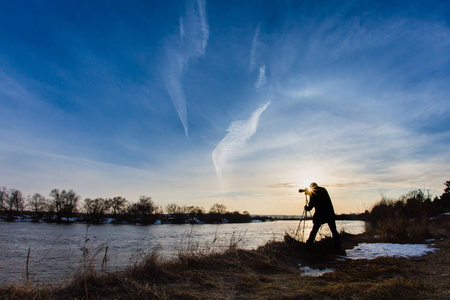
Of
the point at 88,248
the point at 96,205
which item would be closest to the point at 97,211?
the point at 96,205

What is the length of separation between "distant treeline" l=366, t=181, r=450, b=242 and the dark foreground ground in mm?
4015

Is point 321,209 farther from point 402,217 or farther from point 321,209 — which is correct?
point 402,217

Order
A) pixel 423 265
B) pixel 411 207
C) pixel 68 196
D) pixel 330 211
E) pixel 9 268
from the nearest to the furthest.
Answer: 1. pixel 423 265
2. pixel 330 211
3. pixel 9 268
4. pixel 411 207
5. pixel 68 196

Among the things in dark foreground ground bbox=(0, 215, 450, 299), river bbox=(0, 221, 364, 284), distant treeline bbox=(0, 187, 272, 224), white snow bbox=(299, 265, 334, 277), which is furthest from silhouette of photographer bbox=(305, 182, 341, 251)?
distant treeline bbox=(0, 187, 272, 224)

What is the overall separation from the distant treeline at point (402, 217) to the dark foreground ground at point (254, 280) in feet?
13.2

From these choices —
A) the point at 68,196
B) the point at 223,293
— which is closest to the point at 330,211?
the point at 223,293

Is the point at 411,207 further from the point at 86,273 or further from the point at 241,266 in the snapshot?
the point at 86,273

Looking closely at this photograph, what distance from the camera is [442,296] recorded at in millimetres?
3064

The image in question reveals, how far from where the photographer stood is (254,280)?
427cm

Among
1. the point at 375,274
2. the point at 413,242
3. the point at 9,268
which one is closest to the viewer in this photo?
the point at 375,274

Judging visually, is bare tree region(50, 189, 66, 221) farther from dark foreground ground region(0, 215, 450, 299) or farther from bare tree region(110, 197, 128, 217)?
dark foreground ground region(0, 215, 450, 299)

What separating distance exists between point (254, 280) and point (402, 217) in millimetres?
12247

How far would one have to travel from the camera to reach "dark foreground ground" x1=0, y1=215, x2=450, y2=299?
133 inches

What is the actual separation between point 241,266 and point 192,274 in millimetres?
1186
